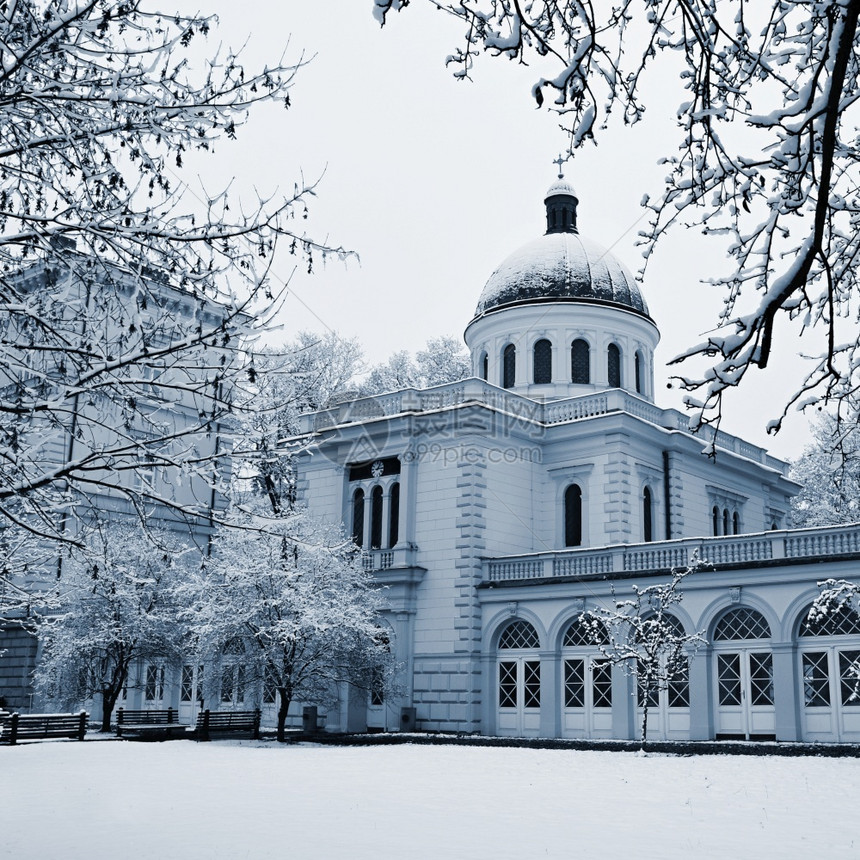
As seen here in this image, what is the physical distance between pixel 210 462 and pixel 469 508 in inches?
981

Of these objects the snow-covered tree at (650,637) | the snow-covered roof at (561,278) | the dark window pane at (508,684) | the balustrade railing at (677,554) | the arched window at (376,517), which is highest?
the snow-covered roof at (561,278)

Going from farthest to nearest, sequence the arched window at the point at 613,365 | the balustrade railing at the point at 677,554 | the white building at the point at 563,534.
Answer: the arched window at the point at 613,365
the white building at the point at 563,534
the balustrade railing at the point at 677,554

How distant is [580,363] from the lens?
4175cm

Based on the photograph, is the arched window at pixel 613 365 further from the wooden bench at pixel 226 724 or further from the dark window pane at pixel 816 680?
the wooden bench at pixel 226 724

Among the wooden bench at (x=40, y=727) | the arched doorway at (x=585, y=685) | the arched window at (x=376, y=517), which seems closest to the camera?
the wooden bench at (x=40, y=727)

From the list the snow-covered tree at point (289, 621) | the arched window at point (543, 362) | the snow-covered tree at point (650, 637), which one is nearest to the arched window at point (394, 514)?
the snow-covered tree at point (289, 621)

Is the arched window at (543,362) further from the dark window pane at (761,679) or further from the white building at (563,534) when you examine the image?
the dark window pane at (761,679)

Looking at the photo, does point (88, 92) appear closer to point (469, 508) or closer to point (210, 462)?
point (210, 462)

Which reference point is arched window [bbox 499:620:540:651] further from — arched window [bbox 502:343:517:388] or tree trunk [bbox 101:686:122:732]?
tree trunk [bbox 101:686:122:732]

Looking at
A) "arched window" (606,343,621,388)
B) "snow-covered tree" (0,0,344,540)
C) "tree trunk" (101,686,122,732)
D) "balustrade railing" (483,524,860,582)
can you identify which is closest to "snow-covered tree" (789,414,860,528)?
"arched window" (606,343,621,388)

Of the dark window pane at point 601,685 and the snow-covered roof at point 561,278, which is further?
the snow-covered roof at point 561,278

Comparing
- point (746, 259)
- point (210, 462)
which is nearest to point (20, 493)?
point (210, 462)

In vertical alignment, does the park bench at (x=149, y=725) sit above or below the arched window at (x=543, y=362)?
below

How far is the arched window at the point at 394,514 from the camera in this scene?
121 ft
